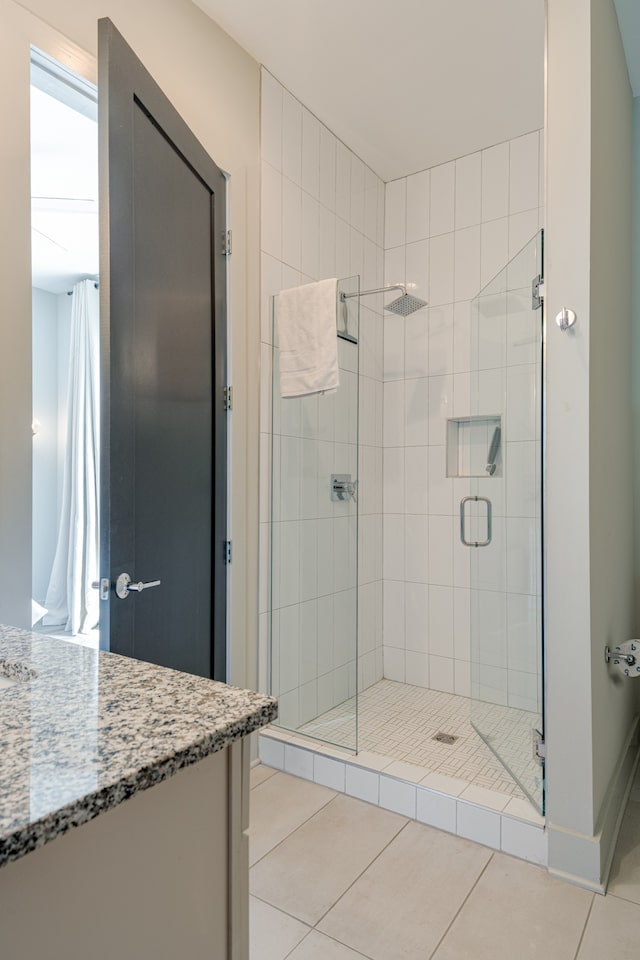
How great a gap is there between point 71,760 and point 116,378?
42.6 inches

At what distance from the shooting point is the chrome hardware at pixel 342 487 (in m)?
2.48

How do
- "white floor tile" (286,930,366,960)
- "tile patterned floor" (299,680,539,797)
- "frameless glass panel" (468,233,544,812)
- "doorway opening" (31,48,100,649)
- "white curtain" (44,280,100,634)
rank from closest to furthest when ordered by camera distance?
"white floor tile" (286,930,366,960) → "frameless glass panel" (468,233,544,812) → "tile patterned floor" (299,680,539,797) → "doorway opening" (31,48,100,649) → "white curtain" (44,280,100,634)

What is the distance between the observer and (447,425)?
10.0ft

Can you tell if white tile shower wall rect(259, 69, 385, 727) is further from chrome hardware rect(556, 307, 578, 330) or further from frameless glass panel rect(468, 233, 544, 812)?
chrome hardware rect(556, 307, 578, 330)

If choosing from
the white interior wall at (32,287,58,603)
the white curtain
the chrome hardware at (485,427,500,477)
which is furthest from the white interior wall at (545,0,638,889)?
the white interior wall at (32,287,58,603)

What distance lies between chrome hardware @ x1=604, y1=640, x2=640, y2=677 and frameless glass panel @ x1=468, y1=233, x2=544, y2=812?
9.5 inches

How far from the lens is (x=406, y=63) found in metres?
2.38

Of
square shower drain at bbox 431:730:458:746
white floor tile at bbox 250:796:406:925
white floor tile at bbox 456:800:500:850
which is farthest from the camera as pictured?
square shower drain at bbox 431:730:458:746

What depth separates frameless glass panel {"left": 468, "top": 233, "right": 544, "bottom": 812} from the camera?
6.42ft

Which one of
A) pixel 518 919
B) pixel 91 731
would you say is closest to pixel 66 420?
pixel 518 919

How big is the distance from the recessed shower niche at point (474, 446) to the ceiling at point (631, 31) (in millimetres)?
1490

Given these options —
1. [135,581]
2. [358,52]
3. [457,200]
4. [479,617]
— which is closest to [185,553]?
[135,581]

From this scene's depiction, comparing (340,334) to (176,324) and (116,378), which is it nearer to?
(176,324)

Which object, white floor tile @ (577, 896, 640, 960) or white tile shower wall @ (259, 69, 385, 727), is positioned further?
white tile shower wall @ (259, 69, 385, 727)
